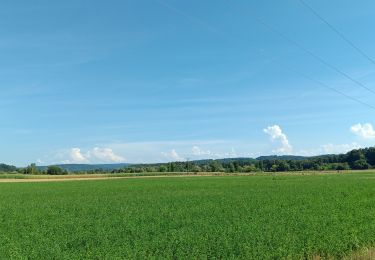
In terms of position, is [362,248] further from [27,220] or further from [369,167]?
[369,167]

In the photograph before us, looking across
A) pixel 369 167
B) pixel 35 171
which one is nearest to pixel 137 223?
pixel 35 171

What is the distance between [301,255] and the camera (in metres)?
15.1

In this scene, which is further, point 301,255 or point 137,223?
point 137,223

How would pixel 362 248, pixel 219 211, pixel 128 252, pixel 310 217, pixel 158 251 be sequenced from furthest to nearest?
pixel 219 211
pixel 310 217
pixel 362 248
pixel 158 251
pixel 128 252

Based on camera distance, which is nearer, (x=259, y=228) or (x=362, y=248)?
(x=362, y=248)

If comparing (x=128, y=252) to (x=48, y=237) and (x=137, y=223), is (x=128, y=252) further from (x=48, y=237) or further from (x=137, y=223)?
(x=137, y=223)

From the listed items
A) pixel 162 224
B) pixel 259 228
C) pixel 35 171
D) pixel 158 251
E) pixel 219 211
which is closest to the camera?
pixel 158 251

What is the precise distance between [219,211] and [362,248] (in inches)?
437

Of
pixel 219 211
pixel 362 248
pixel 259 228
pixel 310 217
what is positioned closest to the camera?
pixel 362 248

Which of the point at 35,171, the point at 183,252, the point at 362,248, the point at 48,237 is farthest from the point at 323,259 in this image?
the point at 35,171

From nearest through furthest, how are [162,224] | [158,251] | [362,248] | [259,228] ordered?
[158,251]
[362,248]
[259,228]
[162,224]

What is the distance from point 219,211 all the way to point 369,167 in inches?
6956

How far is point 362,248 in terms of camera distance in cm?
1669

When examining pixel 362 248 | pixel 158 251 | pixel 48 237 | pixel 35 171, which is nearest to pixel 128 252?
pixel 158 251
